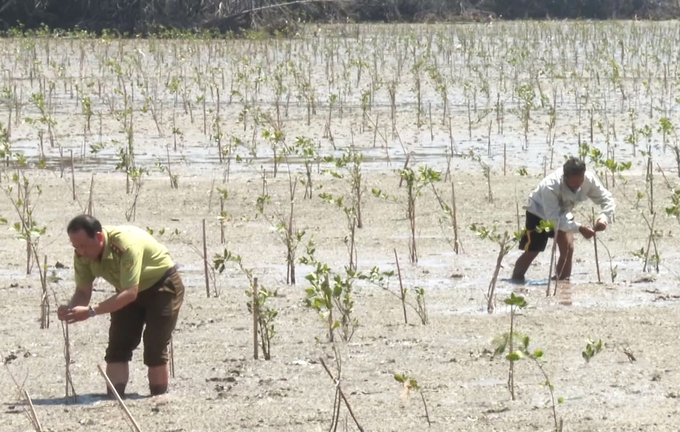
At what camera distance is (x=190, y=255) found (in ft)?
32.9

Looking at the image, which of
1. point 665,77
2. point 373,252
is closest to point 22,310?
point 373,252

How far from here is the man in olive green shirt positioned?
6199mm

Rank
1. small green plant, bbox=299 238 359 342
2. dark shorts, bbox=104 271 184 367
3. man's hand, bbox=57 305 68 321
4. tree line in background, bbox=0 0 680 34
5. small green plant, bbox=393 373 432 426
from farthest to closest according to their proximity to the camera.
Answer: tree line in background, bbox=0 0 680 34
dark shorts, bbox=104 271 184 367
small green plant, bbox=299 238 359 342
man's hand, bbox=57 305 68 321
small green plant, bbox=393 373 432 426

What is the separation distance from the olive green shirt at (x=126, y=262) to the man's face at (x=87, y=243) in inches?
2.4

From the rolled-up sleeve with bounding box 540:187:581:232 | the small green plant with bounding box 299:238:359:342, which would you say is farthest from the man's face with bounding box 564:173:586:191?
the small green plant with bounding box 299:238:359:342

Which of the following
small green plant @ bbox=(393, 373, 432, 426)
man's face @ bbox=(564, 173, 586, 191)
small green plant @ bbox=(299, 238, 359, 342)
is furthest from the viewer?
man's face @ bbox=(564, 173, 586, 191)

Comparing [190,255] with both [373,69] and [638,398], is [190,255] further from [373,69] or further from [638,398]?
[373,69]

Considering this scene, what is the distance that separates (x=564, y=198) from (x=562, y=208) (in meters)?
0.07

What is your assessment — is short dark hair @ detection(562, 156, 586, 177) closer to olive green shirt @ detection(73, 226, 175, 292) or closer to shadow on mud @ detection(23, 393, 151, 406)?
olive green shirt @ detection(73, 226, 175, 292)

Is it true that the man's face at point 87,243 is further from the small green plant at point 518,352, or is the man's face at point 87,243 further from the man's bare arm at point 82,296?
the small green plant at point 518,352

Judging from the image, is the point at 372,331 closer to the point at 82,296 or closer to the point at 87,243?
the point at 82,296

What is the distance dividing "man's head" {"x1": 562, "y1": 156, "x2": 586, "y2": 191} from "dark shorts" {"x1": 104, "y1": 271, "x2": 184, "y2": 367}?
3288mm

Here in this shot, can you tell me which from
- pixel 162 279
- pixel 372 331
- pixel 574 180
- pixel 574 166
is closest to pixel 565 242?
pixel 574 180

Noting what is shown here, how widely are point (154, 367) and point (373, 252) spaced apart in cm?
379
